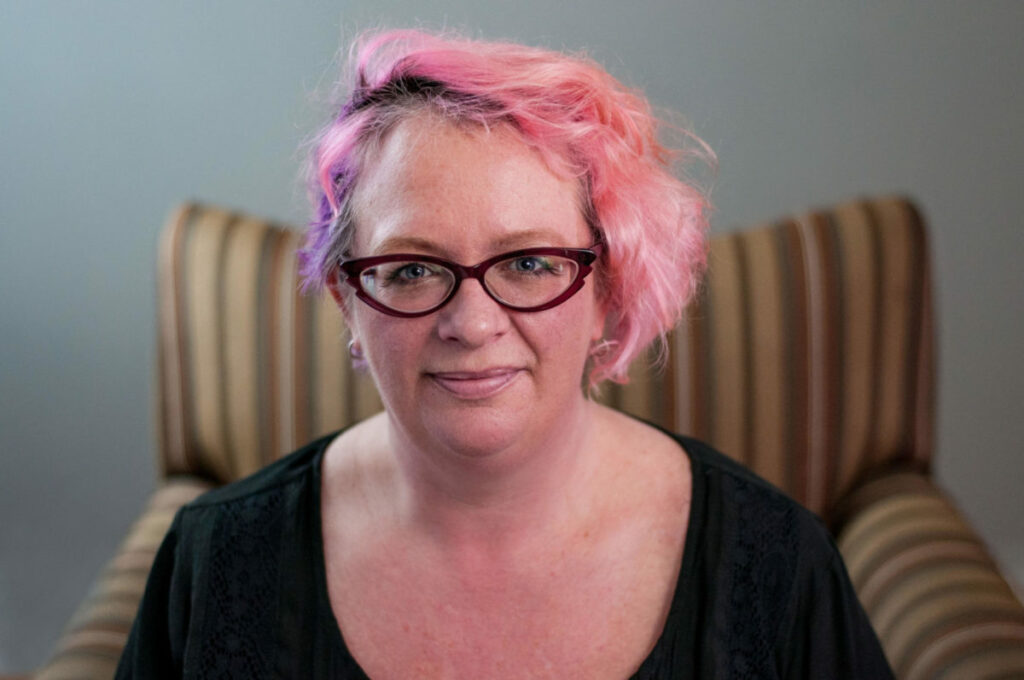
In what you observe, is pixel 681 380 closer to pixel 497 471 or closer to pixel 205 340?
pixel 497 471

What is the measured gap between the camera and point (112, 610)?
1.50 m

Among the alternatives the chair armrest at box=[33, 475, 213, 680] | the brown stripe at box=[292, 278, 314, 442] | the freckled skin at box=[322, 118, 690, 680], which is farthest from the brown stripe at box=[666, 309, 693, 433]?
the chair armrest at box=[33, 475, 213, 680]

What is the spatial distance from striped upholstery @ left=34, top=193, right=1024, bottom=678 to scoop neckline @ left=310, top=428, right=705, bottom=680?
48 cm

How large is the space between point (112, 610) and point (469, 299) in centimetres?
83

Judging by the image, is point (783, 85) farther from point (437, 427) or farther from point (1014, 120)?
point (437, 427)

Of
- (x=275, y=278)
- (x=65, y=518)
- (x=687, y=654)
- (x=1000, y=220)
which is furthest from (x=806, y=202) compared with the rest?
(x=65, y=518)

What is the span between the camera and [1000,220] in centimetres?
233

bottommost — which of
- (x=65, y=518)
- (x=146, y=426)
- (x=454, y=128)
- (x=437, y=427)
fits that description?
(x=65, y=518)

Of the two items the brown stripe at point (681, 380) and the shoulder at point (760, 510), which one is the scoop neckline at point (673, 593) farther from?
the brown stripe at point (681, 380)

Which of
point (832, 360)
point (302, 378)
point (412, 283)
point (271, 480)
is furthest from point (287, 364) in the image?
point (832, 360)

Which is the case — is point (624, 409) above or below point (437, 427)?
below

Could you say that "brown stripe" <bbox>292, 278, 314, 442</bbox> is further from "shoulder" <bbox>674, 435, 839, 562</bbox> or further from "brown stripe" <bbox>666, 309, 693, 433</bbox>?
"shoulder" <bbox>674, 435, 839, 562</bbox>

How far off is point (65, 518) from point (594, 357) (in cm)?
179

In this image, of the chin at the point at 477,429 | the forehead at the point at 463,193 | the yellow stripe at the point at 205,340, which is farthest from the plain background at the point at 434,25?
the chin at the point at 477,429
